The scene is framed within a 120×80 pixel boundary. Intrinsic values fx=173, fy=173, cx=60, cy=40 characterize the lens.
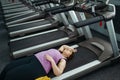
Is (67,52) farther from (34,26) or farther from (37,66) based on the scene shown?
(34,26)

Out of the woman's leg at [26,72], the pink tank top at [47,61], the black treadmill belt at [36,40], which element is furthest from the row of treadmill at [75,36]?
the woman's leg at [26,72]

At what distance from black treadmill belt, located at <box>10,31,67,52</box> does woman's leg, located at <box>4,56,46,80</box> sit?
107 centimetres

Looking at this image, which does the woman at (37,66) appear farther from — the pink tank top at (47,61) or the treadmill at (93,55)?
the treadmill at (93,55)

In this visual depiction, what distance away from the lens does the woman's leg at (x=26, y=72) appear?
1837 millimetres

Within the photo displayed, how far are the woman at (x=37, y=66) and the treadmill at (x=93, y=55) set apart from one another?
0.37 ft

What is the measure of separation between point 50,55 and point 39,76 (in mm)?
358

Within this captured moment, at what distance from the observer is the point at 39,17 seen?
15.1ft

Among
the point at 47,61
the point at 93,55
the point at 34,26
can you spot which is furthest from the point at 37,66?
the point at 34,26

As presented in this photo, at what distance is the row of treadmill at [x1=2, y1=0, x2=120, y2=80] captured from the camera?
2232 mm

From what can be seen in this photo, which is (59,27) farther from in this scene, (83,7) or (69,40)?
(83,7)

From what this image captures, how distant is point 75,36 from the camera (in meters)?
3.25

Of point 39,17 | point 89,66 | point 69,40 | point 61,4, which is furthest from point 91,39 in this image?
point 39,17

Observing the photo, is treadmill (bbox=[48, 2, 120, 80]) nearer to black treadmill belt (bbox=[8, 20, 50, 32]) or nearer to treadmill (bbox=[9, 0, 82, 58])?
treadmill (bbox=[9, 0, 82, 58])

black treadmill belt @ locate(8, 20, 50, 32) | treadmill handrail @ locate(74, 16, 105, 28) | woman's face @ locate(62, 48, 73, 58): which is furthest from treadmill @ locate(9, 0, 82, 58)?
treadmill handrail @ locate(74, 16, 105, 28)
